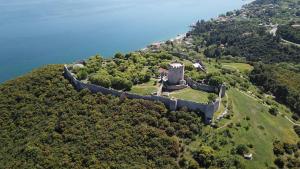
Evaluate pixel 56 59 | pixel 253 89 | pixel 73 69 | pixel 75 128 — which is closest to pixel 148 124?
pixel 75 128

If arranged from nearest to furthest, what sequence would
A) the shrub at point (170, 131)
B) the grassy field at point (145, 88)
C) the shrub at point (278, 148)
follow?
the shrub at point (170, 131) < the shrub at point (278, 148) < the grassy field at point (145, 88)

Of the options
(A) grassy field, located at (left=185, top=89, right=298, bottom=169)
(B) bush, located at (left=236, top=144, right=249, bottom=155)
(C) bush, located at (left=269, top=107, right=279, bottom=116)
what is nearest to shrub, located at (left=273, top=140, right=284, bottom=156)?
(A) grassy field, located at (left=185, top=89, right=298, bottom=169)

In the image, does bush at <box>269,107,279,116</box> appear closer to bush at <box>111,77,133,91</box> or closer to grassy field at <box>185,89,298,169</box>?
grassy field at <box>185,89,298,169</box>

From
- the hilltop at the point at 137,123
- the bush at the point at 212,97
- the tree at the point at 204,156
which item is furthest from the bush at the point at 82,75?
the tree at the point at 204,156

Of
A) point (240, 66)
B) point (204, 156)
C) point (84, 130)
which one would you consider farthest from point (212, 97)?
point (240, 66)

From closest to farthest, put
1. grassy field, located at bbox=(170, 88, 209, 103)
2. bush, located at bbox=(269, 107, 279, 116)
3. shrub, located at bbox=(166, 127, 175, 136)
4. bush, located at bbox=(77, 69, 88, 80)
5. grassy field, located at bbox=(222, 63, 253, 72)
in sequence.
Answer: shrub, located at bbox=(166, 127, 175, 136) → grassy field, located at bbox=(170, 88, 209, 103) → bush, located at bbox=(77, 69, 88, 80) → bush, located at bbox=(269, 107, 279, 116) → grassy field, located at bbox=(222, 63, 253, 72)

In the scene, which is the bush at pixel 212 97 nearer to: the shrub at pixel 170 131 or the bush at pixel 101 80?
the shrub at pixel 170 131

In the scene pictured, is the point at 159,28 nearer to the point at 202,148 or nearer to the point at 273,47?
the point at 273,47
